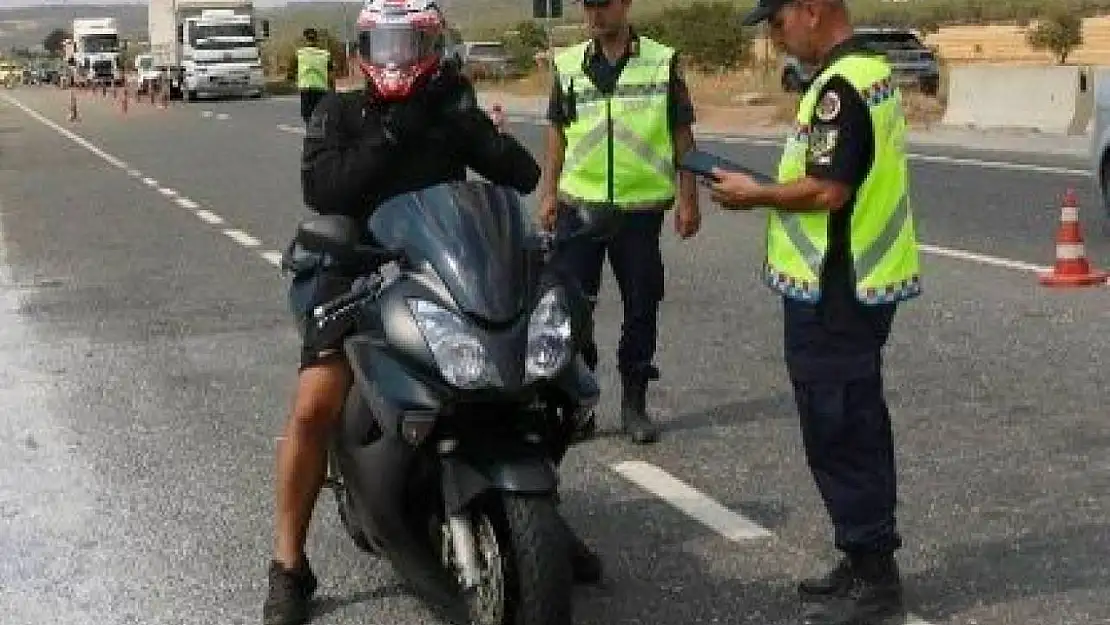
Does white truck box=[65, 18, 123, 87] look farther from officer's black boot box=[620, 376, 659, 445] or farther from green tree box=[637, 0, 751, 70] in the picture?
officer's black boot box=[620, 376, 659, 445]

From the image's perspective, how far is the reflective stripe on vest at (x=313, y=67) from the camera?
29.2 m

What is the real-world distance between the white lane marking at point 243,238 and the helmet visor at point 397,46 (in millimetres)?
10206

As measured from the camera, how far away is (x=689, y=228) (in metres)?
7.37

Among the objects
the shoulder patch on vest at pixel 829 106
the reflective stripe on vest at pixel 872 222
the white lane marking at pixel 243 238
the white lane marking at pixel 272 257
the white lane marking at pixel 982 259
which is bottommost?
the white lane marking at pixel 243 238

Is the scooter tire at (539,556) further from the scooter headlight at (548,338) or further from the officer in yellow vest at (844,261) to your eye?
the officer in yellow vest at (844,261)

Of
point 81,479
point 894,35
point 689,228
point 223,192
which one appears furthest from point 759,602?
point 894,35

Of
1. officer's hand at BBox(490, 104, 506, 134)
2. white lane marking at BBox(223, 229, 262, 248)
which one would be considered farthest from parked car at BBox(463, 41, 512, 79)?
white lane marking at BBox(223, 229, 262, 248)

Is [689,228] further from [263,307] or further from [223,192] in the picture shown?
[223,192]

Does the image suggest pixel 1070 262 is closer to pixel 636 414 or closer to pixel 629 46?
pixel 636 414

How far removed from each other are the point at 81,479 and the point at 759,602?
10.0ft

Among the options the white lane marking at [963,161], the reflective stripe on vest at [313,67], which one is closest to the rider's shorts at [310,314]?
the white lane marking at [963,161]

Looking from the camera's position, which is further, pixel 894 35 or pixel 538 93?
pixel 538 93

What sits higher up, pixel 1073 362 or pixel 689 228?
pixel 689 228

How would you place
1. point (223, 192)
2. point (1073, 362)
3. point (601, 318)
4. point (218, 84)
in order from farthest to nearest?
point (218, 84) → point (223, 192) → point (601, 318) → point (1073, 362)
